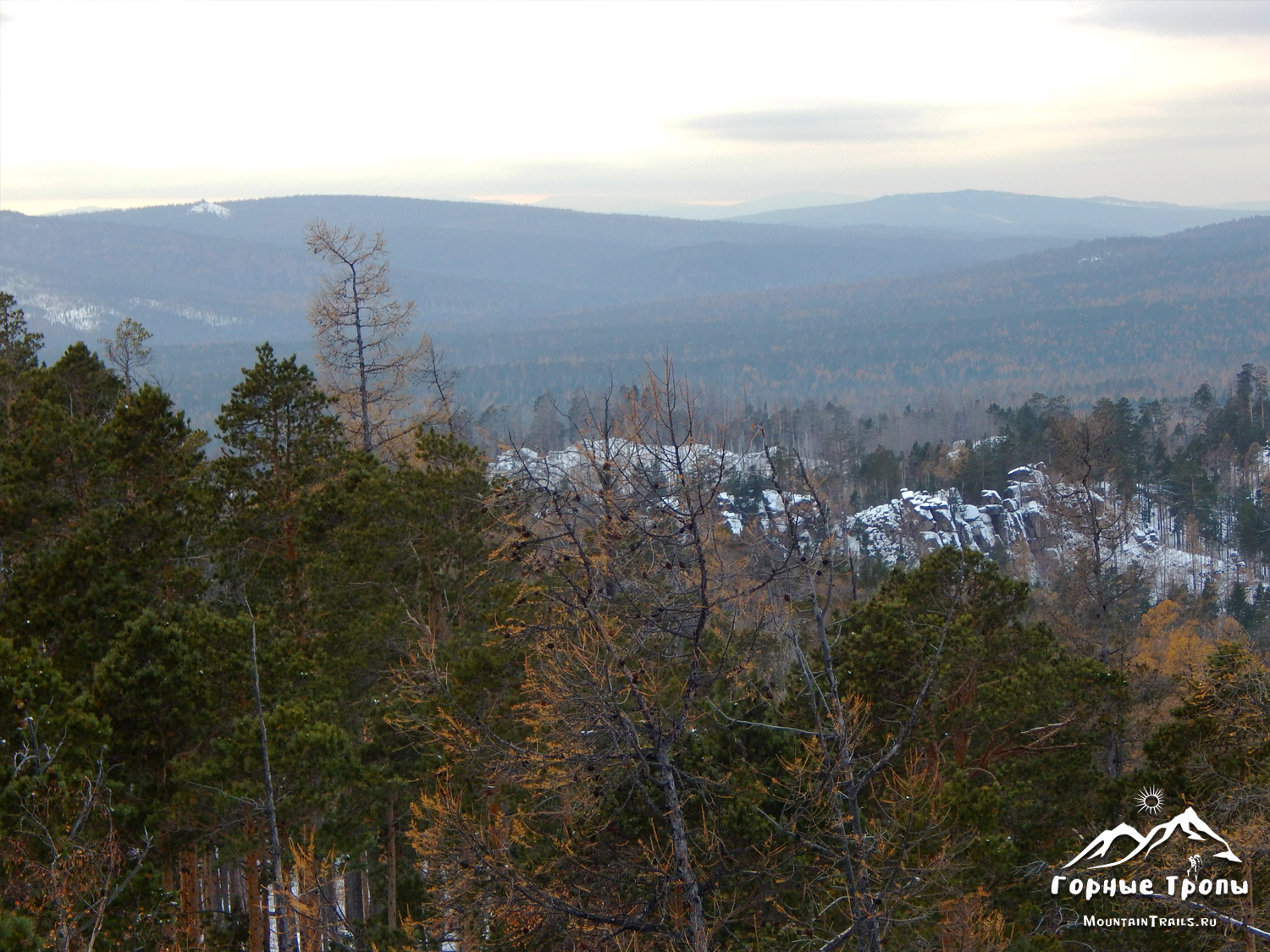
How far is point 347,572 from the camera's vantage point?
15648 mm

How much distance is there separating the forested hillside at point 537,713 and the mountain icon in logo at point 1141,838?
8.1 inches

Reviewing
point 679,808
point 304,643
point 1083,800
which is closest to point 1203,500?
point 1083,800

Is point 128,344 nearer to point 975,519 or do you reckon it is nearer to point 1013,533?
point 975,519

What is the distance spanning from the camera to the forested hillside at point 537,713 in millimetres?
7199

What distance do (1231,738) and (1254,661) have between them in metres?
0.96

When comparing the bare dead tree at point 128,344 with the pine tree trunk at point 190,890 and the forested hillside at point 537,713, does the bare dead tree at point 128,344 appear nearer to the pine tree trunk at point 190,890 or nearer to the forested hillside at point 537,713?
the forested hillside at point 537,713

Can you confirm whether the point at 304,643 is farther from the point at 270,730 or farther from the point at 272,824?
the point at 272,824

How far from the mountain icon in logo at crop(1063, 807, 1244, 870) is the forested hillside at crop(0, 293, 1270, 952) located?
206 mm

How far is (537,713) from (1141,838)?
252 inches

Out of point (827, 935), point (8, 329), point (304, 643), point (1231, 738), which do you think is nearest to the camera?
point (827, 935)

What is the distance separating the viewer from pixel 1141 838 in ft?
36.3

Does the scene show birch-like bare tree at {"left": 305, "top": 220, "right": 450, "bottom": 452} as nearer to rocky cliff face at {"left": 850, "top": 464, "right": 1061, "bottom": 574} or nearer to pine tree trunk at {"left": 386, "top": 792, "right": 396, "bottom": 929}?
pine tree trunk at {"left": 386, "top": 792, "right": 396, "bottom": 929}

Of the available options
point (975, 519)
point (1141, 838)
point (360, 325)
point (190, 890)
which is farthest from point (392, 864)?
point (975, 519)

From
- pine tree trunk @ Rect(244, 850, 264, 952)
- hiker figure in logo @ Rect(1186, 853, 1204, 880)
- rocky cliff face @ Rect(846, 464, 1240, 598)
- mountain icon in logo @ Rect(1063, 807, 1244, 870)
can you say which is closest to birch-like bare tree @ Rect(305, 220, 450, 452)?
pine tree trunk @ Rect(244, 850, 264, 952)
